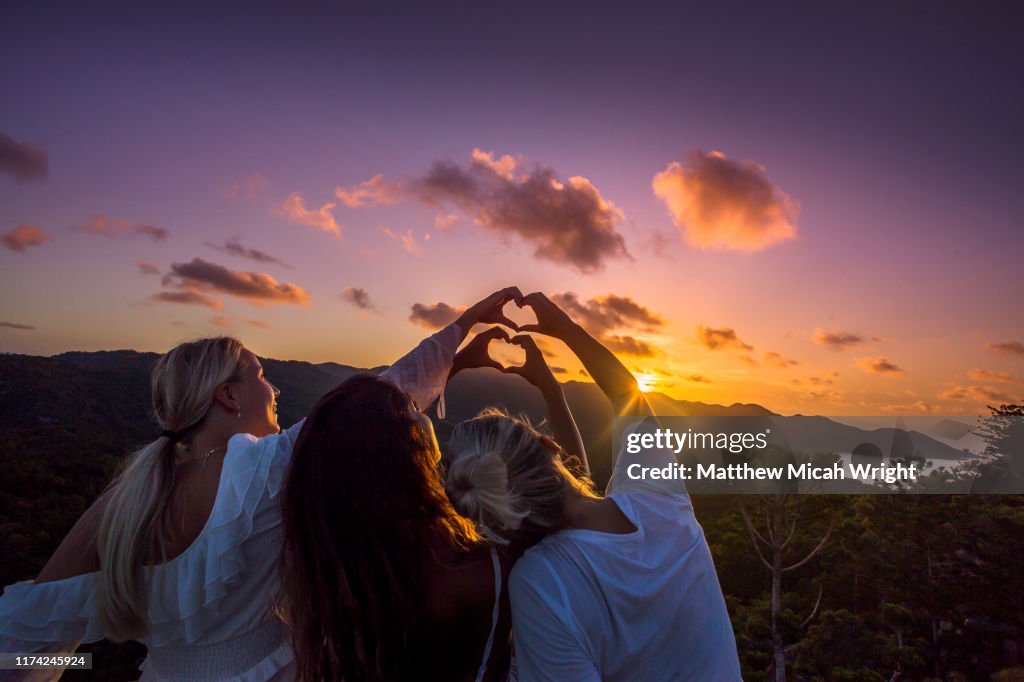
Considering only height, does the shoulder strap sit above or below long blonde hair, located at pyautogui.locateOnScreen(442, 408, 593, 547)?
below

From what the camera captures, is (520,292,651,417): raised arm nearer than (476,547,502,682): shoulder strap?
No

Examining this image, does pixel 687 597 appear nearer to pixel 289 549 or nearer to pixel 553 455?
pixel 553 455

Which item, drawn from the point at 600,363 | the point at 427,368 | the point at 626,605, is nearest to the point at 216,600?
the point at 427,368

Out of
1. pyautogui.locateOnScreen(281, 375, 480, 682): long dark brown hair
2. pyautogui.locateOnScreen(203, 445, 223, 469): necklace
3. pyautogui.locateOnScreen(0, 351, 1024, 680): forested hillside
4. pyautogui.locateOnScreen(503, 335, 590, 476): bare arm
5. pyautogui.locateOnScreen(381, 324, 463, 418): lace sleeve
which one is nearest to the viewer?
pyautogui.locateOnScreen(281, 375, 480, 682): long dark brown hair

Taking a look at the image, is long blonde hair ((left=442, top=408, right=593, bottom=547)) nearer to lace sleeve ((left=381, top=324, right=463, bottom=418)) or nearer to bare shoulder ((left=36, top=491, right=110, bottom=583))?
lace sleeve ((left=381, top=324, right=463, bottom=418))

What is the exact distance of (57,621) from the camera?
1337 millimetres

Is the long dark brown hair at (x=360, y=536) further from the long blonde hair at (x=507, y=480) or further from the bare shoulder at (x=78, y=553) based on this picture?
the bare shoulder at (x=78, y=553)

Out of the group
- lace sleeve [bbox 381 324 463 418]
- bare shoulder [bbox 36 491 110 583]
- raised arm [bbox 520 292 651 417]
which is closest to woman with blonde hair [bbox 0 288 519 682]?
bare shoulder [bbox 36 491 110 583]

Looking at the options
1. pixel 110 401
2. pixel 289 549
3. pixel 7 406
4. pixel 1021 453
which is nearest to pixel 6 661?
pixel 289 549

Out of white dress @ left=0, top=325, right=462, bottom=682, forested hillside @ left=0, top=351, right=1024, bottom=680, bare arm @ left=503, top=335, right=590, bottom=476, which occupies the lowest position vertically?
forested hillside @ left=0, top=351, right=1024, bottom=680

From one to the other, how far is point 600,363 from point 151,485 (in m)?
1.28

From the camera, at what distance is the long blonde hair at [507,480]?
1.36 metres

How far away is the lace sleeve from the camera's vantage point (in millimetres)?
1843

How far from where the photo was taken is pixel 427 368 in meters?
1.93
